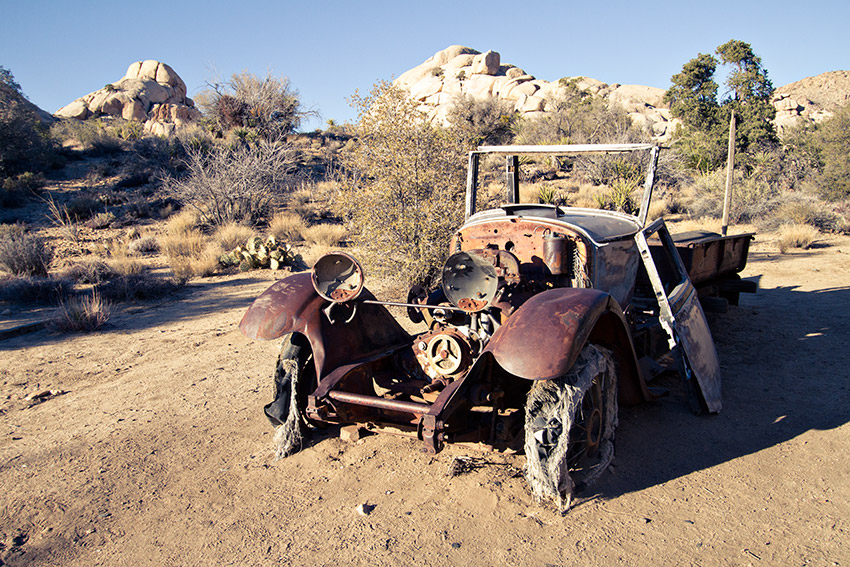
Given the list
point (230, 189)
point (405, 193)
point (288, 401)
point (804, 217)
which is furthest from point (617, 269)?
point (230, 189)

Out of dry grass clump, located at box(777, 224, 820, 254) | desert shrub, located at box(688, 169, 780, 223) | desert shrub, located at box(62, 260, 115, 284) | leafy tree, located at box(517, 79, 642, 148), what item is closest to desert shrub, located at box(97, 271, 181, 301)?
desert shrub, located at box(62, 260, 115, 284)

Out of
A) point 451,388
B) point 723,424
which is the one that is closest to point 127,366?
point 451,388

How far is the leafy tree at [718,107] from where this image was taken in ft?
80.5

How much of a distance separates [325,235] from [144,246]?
4.64 m

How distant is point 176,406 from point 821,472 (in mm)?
5188

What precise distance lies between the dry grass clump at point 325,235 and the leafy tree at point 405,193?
19.5 feet

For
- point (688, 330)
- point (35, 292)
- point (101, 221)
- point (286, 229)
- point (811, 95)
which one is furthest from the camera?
point (811, 95)

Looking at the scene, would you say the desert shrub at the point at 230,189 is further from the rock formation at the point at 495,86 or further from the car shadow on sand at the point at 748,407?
the rock formation at the point at 495,86

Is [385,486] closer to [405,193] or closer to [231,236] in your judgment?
[405,193]

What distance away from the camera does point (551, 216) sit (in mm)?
4863

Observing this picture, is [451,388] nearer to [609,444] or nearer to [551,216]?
[609,444]

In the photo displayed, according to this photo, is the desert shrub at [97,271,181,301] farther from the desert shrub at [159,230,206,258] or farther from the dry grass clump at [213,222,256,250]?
the dry grass clump at [213,222,256,250]

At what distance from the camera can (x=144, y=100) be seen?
44.5m

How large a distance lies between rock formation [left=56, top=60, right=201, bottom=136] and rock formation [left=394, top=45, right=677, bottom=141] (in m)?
20.8
